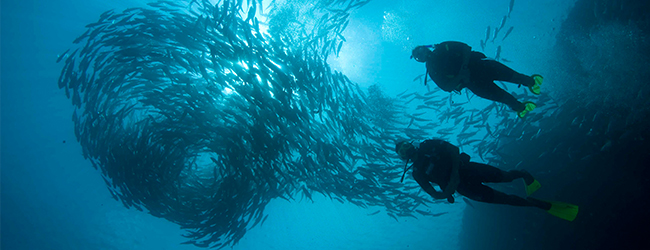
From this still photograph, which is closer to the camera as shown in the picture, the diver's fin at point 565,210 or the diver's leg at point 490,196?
the diver's fin at point 565,210

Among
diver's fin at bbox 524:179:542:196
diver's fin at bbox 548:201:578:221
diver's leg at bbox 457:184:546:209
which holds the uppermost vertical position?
diver's fin at bbox 524:179:542:196

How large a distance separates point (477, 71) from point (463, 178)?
5.78 ft

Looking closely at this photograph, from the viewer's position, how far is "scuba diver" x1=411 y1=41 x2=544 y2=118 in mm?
3787

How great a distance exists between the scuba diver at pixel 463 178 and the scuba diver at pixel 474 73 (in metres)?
1.03

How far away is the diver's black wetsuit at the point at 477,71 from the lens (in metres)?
3.80

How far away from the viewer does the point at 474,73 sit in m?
3.89

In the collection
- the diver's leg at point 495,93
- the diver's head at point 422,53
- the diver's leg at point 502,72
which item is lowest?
the diver's leg at point 495,93

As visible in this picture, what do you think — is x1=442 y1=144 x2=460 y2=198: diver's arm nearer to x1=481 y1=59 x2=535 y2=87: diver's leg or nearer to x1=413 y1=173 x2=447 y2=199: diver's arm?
x1=413 y1=173 x2=447 y2=199: diver's arm

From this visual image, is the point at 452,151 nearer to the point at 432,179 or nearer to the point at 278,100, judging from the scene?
the point at 432,179

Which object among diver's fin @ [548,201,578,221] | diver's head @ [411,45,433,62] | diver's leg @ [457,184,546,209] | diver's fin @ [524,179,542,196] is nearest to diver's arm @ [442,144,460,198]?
diver's leg @ [457,184,546,209]

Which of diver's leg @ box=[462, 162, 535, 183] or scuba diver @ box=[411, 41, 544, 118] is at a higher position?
scuba diver @ box=[411, 41, 544, 118]

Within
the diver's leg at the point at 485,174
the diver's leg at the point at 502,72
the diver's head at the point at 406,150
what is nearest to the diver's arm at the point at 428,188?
the diver's head at the point at 406,150

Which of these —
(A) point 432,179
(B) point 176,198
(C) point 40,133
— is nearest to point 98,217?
(C) point 40,133

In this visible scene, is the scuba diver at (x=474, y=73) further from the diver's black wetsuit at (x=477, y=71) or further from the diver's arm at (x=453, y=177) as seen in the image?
the diver's arm at (x=453, y=177)
